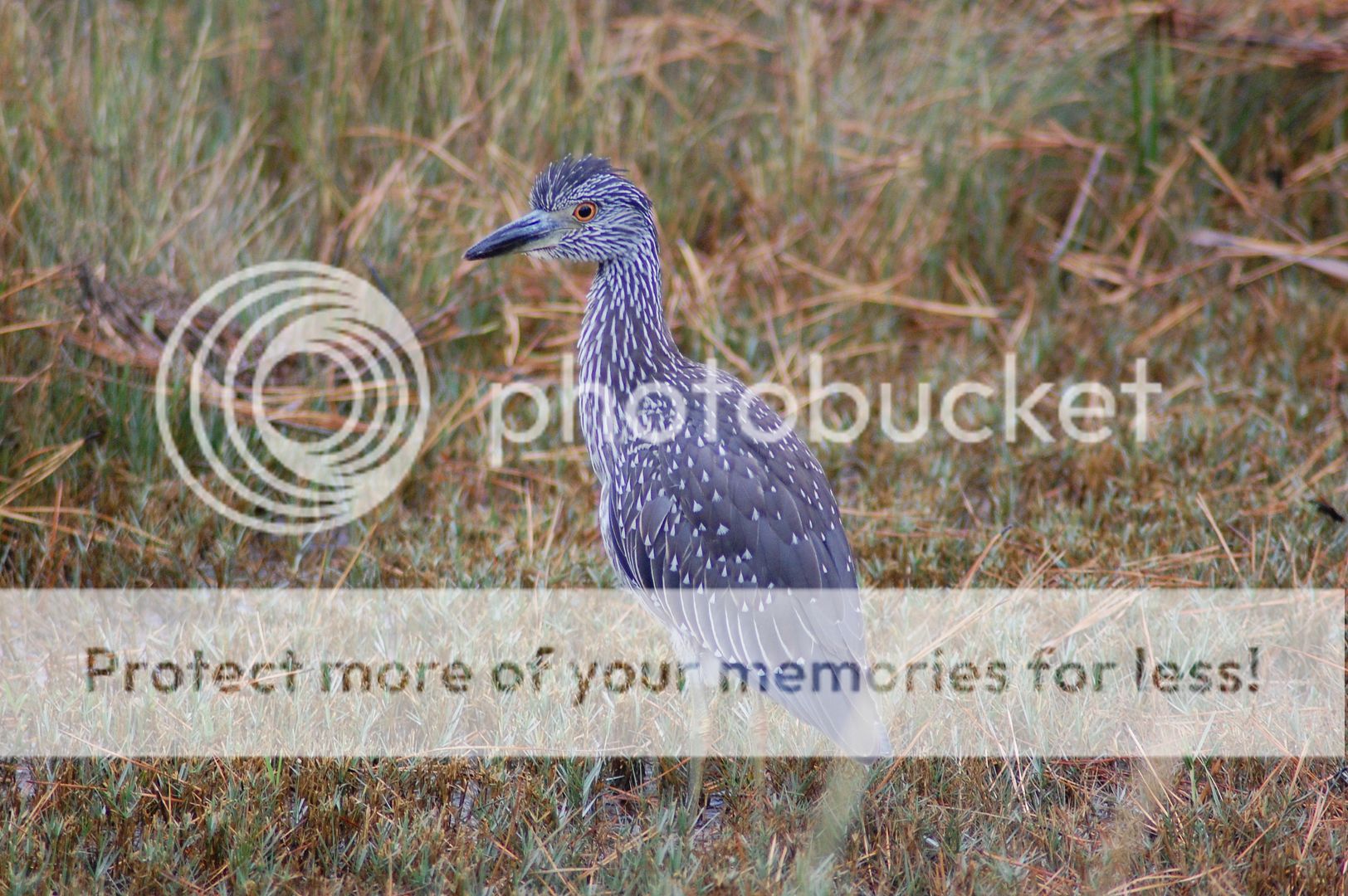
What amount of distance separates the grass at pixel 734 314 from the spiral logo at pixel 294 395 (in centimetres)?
11

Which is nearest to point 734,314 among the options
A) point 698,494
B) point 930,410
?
point 930,410

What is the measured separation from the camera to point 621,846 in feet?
11.3

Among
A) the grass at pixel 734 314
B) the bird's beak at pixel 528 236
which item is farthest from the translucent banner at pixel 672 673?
the bird's beak at pixel 528 236

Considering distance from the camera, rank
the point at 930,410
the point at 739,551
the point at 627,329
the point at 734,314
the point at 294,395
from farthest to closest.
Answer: the point at 734,314
the point at 930,410
the point at 294,395
the point at 627,329
the point at 739,551

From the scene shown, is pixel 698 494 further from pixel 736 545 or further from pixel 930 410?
pixel 930 410

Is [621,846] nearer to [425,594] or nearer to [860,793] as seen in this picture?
[860,793]

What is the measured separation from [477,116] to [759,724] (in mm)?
3937

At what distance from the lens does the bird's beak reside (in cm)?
423

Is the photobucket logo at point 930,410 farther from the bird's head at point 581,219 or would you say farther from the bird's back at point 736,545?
the bird's back at point 736,545

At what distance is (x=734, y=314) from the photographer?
253 inches

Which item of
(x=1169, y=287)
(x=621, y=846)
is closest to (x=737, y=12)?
(x=1169, y=287)

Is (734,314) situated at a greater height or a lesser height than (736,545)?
lesser

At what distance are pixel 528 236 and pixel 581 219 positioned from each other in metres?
0.18

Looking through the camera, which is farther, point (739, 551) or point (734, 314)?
point (734, 314)
